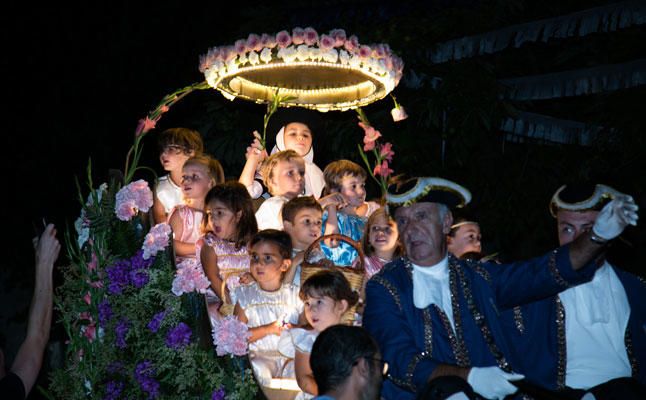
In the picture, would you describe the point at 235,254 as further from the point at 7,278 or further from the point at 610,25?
the point at 7,278

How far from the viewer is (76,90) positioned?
15648 mm

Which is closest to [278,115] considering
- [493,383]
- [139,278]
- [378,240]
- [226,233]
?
[226,233]

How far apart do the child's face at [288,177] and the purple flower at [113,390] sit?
2.51 meters

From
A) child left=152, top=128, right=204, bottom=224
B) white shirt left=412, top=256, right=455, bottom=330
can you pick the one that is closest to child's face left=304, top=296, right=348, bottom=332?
white shirt left=412, top=256, right=455, bottom=330

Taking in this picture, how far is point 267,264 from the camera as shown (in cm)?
736

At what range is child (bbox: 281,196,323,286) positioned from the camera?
7.95m

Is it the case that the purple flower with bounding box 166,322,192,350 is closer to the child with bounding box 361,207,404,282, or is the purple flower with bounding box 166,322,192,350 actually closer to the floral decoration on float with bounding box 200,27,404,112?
the child with bounding box 361,207,404,282

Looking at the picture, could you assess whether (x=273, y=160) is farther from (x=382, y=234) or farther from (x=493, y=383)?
(x=493, y=383)

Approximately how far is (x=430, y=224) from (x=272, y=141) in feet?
16.2

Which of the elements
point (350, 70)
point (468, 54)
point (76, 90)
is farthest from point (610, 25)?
point (76, 90)

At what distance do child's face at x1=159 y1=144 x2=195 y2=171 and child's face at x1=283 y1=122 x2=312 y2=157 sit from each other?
3.06 ft

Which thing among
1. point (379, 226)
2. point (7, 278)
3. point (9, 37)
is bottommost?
point (7, 278)

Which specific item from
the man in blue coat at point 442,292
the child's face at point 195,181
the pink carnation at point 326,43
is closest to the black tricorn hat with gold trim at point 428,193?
the man in blue coat at point 442,292

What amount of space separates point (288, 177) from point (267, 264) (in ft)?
4.63
